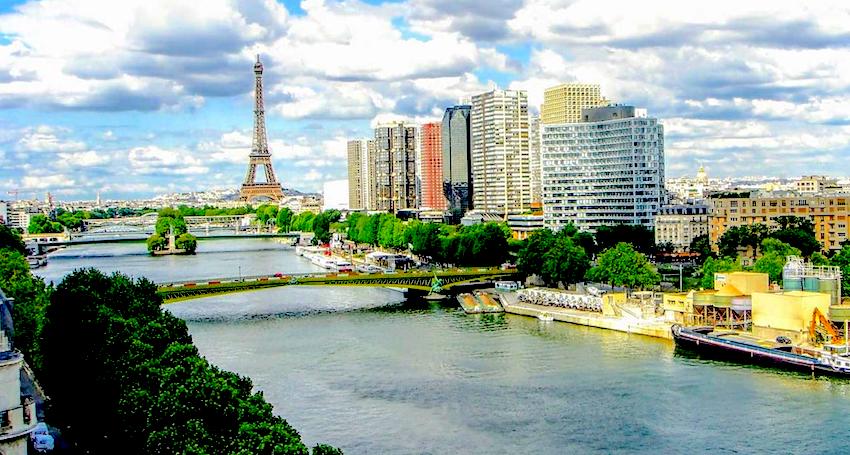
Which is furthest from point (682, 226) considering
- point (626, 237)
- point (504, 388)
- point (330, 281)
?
point (504, 388)

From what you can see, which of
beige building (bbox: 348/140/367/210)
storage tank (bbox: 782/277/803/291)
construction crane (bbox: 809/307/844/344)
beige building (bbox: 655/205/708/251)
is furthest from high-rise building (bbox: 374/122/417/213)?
construction crane (bbox: 809/307/844/344)

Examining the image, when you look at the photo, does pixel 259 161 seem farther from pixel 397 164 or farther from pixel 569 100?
pixel 569 100

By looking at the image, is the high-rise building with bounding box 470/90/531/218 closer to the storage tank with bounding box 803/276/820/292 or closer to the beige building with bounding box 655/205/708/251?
→ the beige building with bounding box 655/205/708/251

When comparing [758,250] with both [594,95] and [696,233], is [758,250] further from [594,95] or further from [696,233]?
[594,95]

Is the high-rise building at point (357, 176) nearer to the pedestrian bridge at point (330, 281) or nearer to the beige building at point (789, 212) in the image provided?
the beige building at point (789, 212)

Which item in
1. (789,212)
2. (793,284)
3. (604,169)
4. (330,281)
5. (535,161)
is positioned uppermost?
(535,161)
